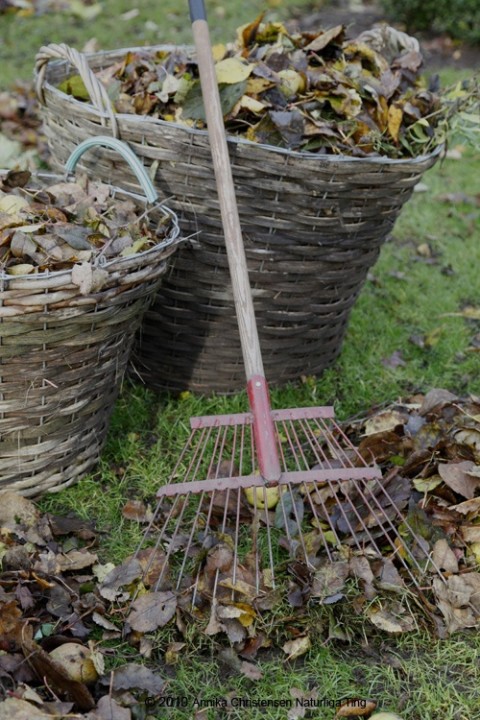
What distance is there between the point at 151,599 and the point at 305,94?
161 centimetres

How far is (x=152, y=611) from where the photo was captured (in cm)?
196

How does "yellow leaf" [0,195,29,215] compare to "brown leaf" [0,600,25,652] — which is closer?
"brown leaf" [0,600,25,652]

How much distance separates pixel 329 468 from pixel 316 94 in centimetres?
118

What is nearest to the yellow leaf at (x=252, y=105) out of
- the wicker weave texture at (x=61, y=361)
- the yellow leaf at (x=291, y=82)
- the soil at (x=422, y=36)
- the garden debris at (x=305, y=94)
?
the garden debris at (x=305, y=94)

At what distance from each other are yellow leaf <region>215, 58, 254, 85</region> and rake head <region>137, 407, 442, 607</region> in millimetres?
1038

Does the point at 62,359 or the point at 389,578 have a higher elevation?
the point at 62,359

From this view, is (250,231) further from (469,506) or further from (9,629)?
(9,629)

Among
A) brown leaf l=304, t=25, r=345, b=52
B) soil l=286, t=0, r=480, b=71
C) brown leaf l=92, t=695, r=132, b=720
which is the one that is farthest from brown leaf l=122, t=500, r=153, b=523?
soil l=286, t=0, r=480, b=71

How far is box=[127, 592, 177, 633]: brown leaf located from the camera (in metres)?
1.94

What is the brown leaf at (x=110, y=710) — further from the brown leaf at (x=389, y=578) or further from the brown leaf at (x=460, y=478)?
the brown leaf at (x=460, y=478)

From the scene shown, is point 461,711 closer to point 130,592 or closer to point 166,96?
point 130,592

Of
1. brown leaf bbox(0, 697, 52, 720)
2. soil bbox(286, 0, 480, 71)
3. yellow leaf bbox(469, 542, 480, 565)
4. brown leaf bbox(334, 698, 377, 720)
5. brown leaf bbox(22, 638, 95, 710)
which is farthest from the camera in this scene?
soil bbox(286, 0, 480, 71)

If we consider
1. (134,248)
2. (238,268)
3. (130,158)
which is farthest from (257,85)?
(134,248)

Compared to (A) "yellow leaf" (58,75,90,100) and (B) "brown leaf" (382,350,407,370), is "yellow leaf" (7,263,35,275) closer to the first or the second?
(A) "yellow leaf" (58,75,90,100)
